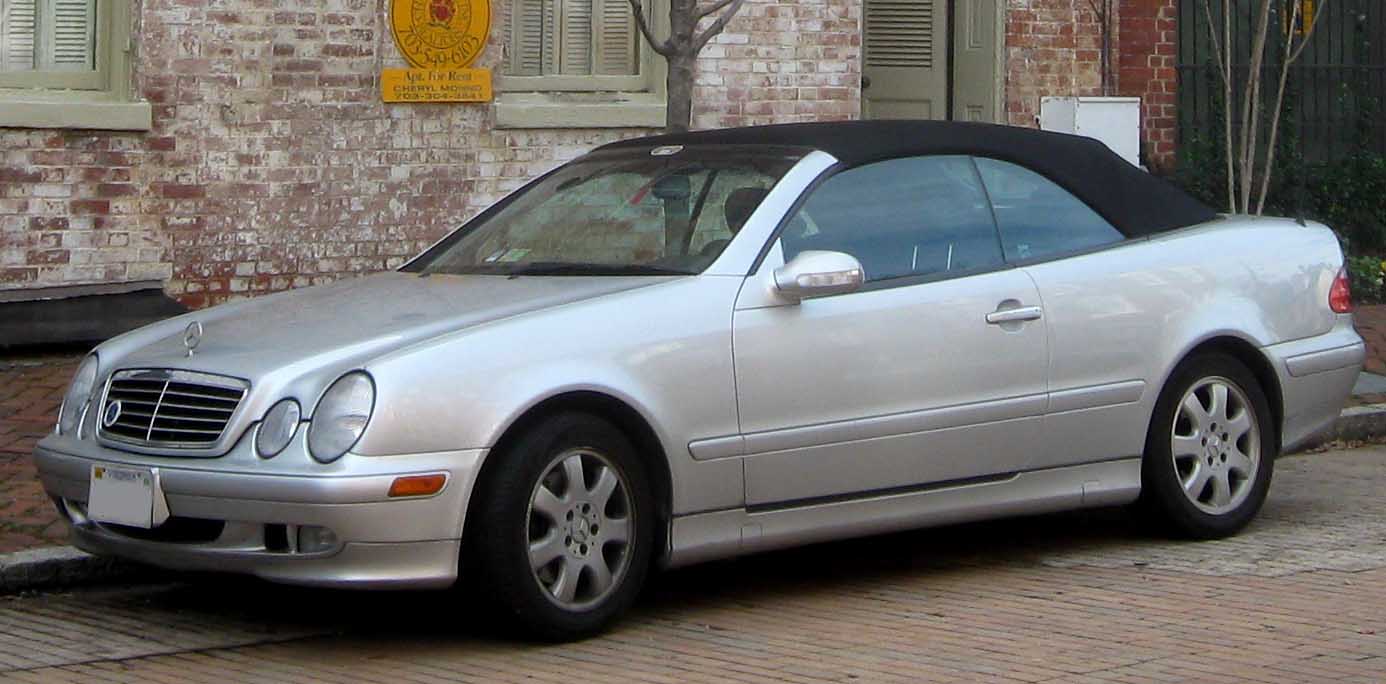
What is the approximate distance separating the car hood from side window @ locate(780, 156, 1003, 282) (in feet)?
2.17

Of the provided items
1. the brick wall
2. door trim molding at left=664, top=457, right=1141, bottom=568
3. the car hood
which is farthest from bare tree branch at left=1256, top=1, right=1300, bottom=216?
the car hood

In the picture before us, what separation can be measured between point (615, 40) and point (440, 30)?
1186mm

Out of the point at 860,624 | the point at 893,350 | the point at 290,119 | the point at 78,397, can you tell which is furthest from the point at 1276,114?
the point at 78,397

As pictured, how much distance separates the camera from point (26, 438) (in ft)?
30.7

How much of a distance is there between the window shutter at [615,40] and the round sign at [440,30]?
82cm

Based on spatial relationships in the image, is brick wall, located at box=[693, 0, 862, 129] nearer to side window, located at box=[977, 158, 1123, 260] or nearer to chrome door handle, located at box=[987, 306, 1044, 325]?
side window, located at box=[977, 158, 1123, 260]

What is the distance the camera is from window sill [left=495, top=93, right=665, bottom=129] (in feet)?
41.9

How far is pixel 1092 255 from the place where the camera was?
7566 mm

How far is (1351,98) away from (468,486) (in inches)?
486

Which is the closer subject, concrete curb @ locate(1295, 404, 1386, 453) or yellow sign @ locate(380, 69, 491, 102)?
concrete curb @ locate(1295, 404, 1386, 453)

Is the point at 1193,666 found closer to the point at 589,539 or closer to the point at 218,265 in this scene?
the point at 589,539

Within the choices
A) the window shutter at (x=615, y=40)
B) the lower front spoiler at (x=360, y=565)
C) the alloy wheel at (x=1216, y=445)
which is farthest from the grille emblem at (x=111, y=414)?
the window shutter at (x=615, y=40)

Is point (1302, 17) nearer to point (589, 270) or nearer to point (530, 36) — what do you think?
point (530, 36)

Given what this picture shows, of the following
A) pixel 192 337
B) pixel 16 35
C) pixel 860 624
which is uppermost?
pixel 16 35
